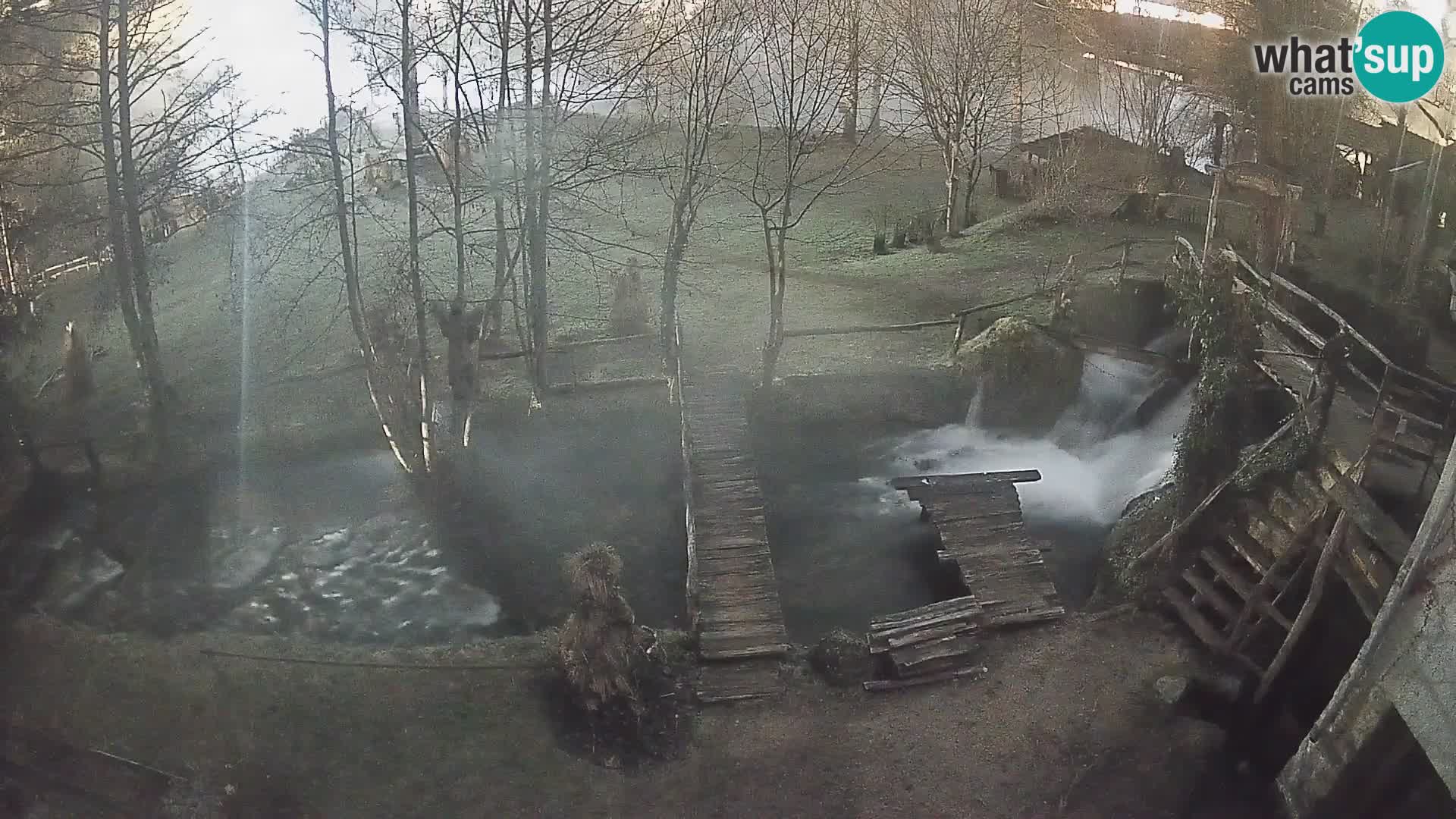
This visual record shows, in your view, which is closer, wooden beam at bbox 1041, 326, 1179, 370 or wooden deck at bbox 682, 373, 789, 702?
wooden deck at bbox 682, 373, 789, 702

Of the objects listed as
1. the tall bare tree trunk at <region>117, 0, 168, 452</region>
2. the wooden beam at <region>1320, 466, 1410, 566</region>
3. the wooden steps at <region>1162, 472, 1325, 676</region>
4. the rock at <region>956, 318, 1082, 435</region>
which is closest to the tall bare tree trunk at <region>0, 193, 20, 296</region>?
the tall bare tree trunk at <region>117, 0, 168, 452</region>

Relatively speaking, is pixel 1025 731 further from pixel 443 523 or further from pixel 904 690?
pixel 443 523

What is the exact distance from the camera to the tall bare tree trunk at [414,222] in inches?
533

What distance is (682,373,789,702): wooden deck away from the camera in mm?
10844

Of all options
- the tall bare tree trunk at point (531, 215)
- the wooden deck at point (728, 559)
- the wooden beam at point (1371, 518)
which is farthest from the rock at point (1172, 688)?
the tall bare tree trunk at point (531, 215)

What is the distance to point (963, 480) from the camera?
541 inches

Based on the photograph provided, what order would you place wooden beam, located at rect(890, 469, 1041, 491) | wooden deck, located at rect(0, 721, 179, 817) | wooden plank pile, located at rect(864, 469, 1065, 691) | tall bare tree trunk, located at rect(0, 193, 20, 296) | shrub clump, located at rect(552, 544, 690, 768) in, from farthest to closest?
tall bare tree trunk, located at rect(0, 193, 20, 296) → wooden beam, located at rect(890, 469, 1041, 491) → wooden plank pile, located at rect(864, 469, 1065, 691) → shrub clump, located at rect(552, 544, 690, 768) → wooden deck, located at rect(0, 721, 179, 817)

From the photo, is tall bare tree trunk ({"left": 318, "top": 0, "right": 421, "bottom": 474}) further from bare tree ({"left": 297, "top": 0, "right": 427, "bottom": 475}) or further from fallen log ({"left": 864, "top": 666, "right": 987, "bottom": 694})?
fallen log ({"left": 864, "top": 666, "right": 987, "bottom": 694})

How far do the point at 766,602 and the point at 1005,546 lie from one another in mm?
3164

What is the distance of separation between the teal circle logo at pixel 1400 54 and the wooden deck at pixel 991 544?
22.9ft

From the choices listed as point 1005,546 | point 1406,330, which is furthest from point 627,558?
point 1406,330

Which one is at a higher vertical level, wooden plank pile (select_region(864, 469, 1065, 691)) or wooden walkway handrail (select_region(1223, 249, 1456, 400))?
wooden walkway handrail (select_region(1223, 249, 1456, 400))

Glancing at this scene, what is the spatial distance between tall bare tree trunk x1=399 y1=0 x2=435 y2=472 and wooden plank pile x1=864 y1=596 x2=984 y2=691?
285 inches

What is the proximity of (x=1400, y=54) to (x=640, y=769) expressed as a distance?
1305cm
